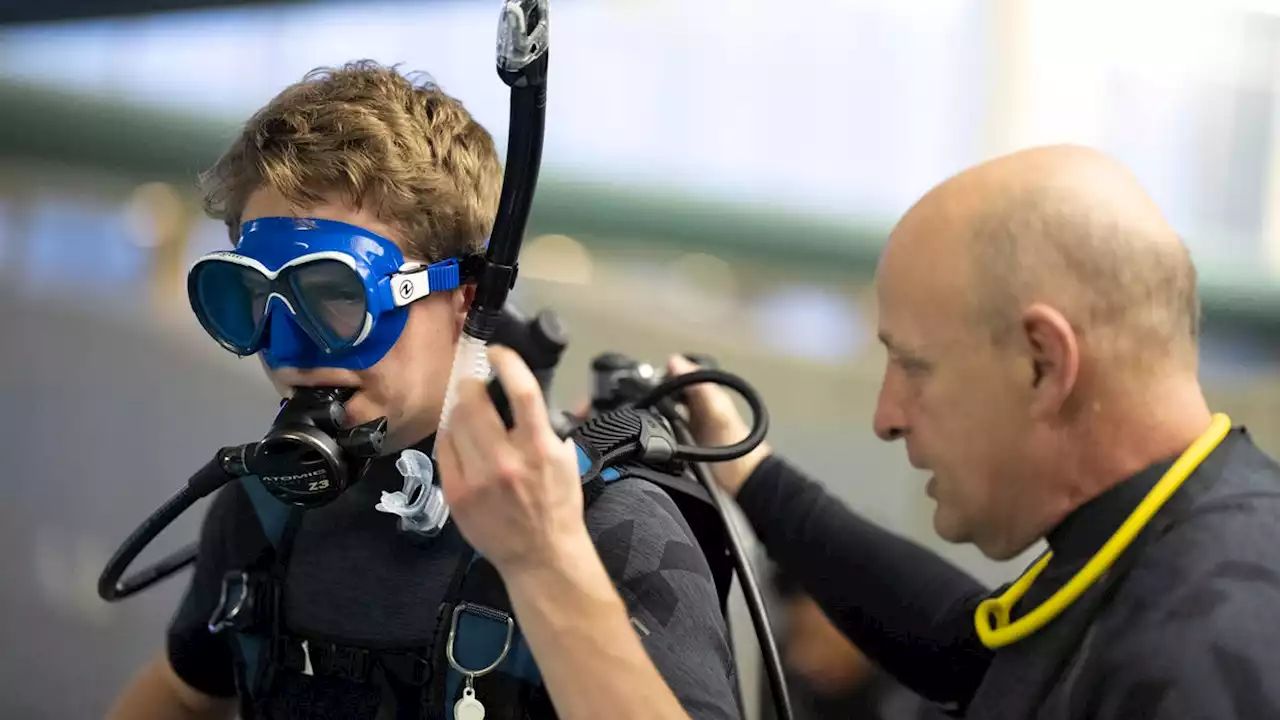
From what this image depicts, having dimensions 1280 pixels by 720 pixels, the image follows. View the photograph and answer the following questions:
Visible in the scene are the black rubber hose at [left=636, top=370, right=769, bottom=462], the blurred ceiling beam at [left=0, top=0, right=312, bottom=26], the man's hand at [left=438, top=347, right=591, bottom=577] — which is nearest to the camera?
the man's hand at [left=438, top=347, right=591, bottom=577]

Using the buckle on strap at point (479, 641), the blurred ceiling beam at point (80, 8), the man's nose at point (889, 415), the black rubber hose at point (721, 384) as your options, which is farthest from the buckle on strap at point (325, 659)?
the blurred ceiling beam at point (80, 8)

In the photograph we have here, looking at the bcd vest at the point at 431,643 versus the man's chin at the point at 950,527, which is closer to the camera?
the bcd vest at the point at 431,643

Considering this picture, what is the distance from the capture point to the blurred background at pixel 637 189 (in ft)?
3.59

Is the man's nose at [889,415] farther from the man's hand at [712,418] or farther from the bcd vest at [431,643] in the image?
the man's hand at [712,418]

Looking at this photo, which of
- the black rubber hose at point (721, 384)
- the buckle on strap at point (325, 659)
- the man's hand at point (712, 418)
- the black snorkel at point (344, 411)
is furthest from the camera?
the man's hand at point (712, 418)

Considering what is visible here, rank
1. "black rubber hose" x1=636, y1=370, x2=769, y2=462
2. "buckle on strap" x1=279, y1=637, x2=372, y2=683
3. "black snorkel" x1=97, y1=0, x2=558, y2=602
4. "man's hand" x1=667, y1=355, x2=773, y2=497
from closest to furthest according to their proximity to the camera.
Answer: "black snorkel" x1=97, y1=0, x2=558, y2=602 < "buckle on strap" x1=279, y1=637, x2=372, y2=683 < "black rubber hose" x1=636, y1=370, x2=769, y2=462 < "man's hand" x1=667, y1=355, x2=773, y2=497

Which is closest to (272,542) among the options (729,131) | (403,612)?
(403,612)

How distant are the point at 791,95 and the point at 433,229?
2.53ft

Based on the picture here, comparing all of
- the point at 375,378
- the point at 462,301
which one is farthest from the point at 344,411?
the point at 462,301

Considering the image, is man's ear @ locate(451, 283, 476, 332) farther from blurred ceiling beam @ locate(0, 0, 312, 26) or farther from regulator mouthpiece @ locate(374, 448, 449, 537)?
blurred ceiling beam @ locate(0, 0, 312, 26)

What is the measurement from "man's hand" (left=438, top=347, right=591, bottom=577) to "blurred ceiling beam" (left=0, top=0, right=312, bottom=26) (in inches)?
29.5

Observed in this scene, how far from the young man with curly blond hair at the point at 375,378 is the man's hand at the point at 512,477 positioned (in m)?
0.14

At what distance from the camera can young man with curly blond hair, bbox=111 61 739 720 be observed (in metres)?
0.76

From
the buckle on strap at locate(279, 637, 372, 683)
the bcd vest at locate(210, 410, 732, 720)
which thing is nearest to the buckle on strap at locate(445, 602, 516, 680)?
the bcd vest at locate(210, 410, 732, 720)
